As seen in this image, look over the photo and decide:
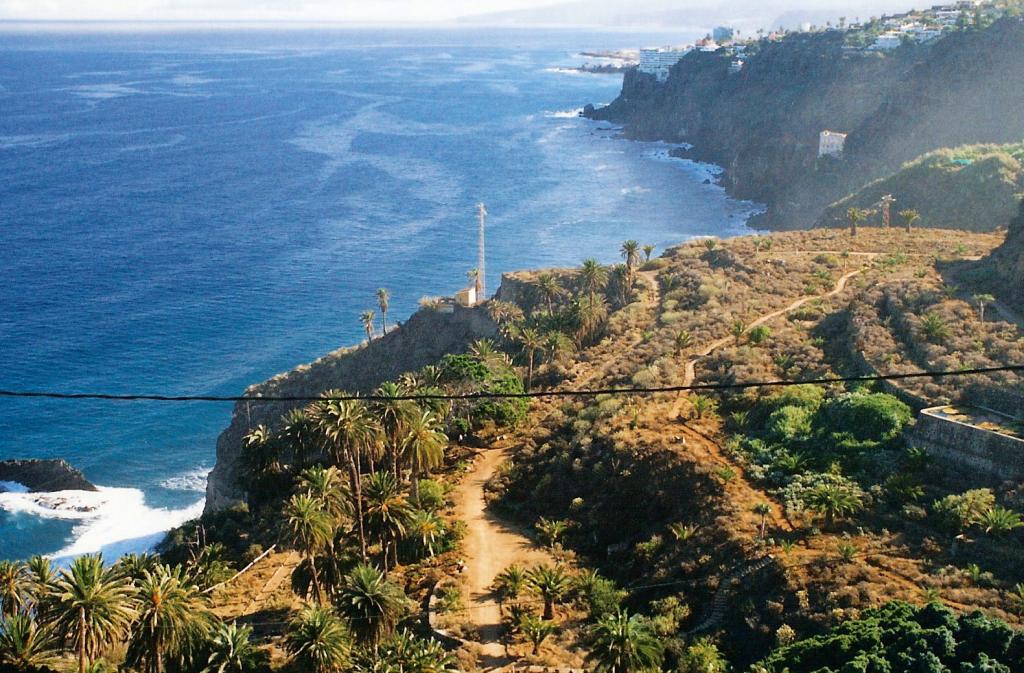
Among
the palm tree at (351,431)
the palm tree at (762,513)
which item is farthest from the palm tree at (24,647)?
the palm tree at (762,513)

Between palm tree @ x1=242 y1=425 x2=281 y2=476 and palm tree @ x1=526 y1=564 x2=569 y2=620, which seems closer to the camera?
palm tree @ x1=526 y1=564 x2=569 y2=620

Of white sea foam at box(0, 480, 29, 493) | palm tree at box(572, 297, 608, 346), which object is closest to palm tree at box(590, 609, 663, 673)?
palm tree at box(572, 297, 608, 346)

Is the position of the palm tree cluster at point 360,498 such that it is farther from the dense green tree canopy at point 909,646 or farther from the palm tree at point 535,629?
the dense green tree canopy at point 909,646

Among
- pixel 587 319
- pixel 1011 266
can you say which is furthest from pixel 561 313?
pixel 1011 266

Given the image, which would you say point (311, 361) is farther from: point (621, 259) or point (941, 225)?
point (941, 225)

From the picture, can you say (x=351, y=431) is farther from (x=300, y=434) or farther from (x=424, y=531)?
(x=300, y=434)

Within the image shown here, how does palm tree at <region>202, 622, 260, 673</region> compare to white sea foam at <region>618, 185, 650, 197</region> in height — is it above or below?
above

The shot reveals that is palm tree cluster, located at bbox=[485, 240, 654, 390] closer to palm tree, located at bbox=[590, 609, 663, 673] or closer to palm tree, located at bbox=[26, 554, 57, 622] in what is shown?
palm tree, located at bbox=[590, 609, 663, 673]
